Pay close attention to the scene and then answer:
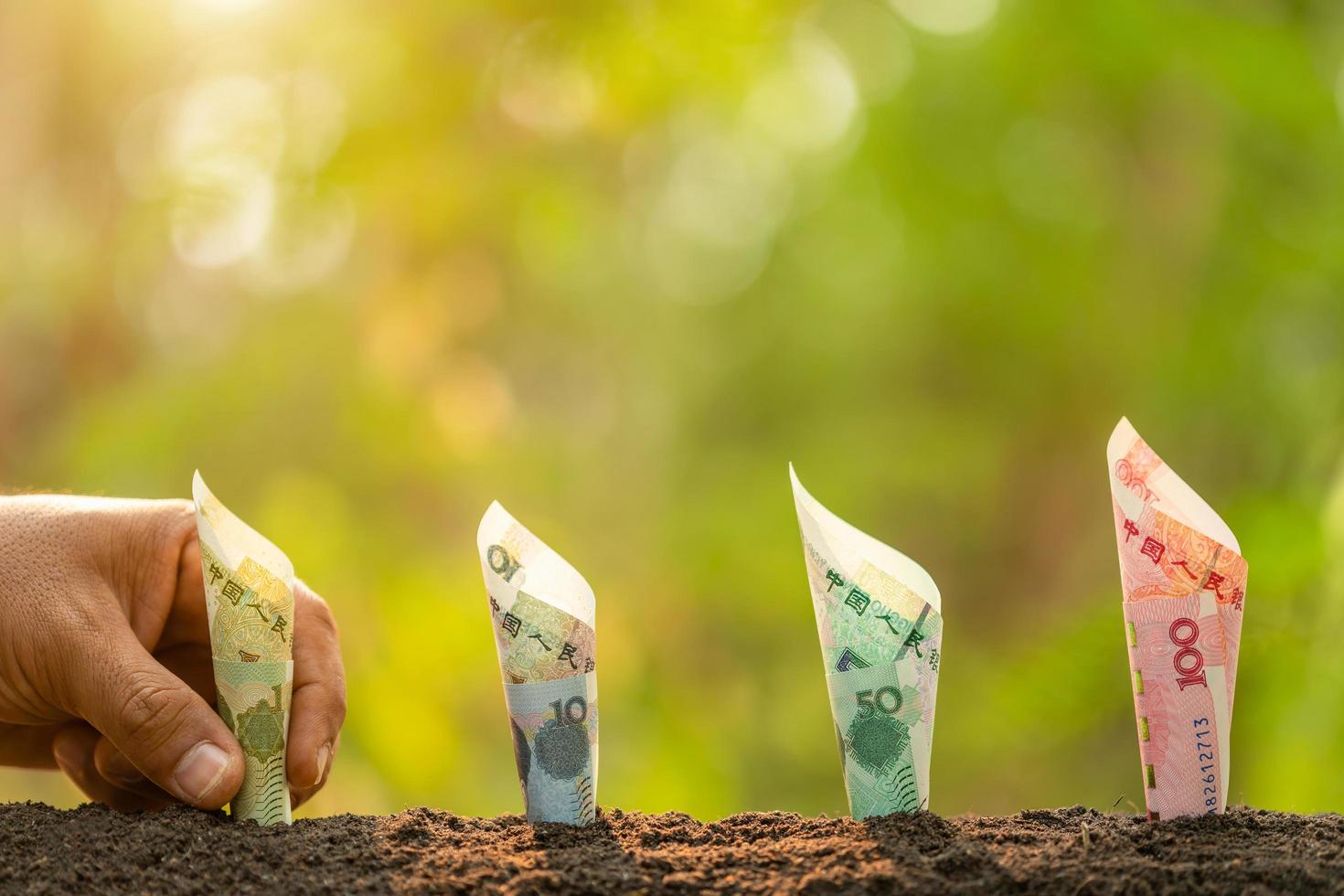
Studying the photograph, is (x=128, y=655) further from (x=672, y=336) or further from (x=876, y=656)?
(x=672, y=336)

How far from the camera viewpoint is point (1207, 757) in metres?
0.81

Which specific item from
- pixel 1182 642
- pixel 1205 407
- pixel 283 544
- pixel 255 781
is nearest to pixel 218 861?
pixel 255 781

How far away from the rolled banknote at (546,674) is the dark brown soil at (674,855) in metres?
0.04

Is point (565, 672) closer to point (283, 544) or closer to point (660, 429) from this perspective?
point (283, 544)

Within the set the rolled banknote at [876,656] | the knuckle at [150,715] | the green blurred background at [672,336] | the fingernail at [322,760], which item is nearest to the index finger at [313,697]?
the fingernail at [322,760]

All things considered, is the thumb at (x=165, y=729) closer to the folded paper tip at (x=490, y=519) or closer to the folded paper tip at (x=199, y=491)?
the folded paper tip at (x=199, y=491)

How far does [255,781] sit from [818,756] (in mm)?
2828

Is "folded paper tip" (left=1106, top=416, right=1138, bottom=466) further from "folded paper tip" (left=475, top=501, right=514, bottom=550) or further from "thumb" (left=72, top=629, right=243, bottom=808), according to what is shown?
"thumb" (left=72, top=629, right=243, bottom=808)

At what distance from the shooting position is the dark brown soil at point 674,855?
27.0 inches

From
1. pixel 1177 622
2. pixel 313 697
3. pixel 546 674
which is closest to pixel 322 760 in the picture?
pixel 313 697

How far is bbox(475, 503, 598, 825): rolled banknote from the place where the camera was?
85cm

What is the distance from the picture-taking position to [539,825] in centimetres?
86

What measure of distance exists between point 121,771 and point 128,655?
0.25m

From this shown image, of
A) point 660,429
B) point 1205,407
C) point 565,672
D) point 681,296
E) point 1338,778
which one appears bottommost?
point 565,672
